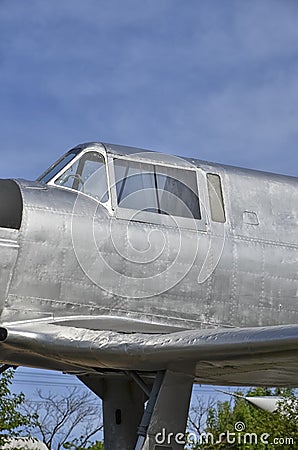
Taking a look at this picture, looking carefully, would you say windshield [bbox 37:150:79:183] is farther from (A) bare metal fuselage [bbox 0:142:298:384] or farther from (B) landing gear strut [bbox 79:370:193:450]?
(B) landing gear strut [bbox 79:370:193:450]

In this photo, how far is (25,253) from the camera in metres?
8.88

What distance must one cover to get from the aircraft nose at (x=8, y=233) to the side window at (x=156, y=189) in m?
1.26

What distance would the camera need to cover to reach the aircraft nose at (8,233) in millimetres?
8773

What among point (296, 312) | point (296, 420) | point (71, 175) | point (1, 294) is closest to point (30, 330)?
point (1, 294)

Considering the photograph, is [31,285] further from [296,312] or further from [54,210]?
[296,312]

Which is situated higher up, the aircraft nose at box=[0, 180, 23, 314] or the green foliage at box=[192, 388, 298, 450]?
the green foliage at box=[192, 388, 298, 450]

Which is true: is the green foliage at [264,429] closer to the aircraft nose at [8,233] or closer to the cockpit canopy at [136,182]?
the cockpit canopy at [136,182]

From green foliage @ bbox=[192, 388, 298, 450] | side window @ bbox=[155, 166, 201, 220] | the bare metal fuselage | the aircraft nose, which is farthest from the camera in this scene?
green foliage @ bbox=[192, 388, 298, 450]

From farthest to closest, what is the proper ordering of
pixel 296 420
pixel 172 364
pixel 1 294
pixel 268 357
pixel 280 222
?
pixel 296 420 < pixel 280 222 < pixel 1 294 < pixel 172 364 < pixel 268 357

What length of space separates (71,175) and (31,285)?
5.01ft

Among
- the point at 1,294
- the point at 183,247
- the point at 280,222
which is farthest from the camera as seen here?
the point at 280,222

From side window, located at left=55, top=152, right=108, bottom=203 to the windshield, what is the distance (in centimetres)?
14

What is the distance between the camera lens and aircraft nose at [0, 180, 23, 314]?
8773mm

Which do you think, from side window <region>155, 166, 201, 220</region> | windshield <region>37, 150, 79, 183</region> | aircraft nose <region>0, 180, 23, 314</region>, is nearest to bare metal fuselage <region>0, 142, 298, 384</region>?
aircraft nose <region>0, 180, 23, 314</region>
